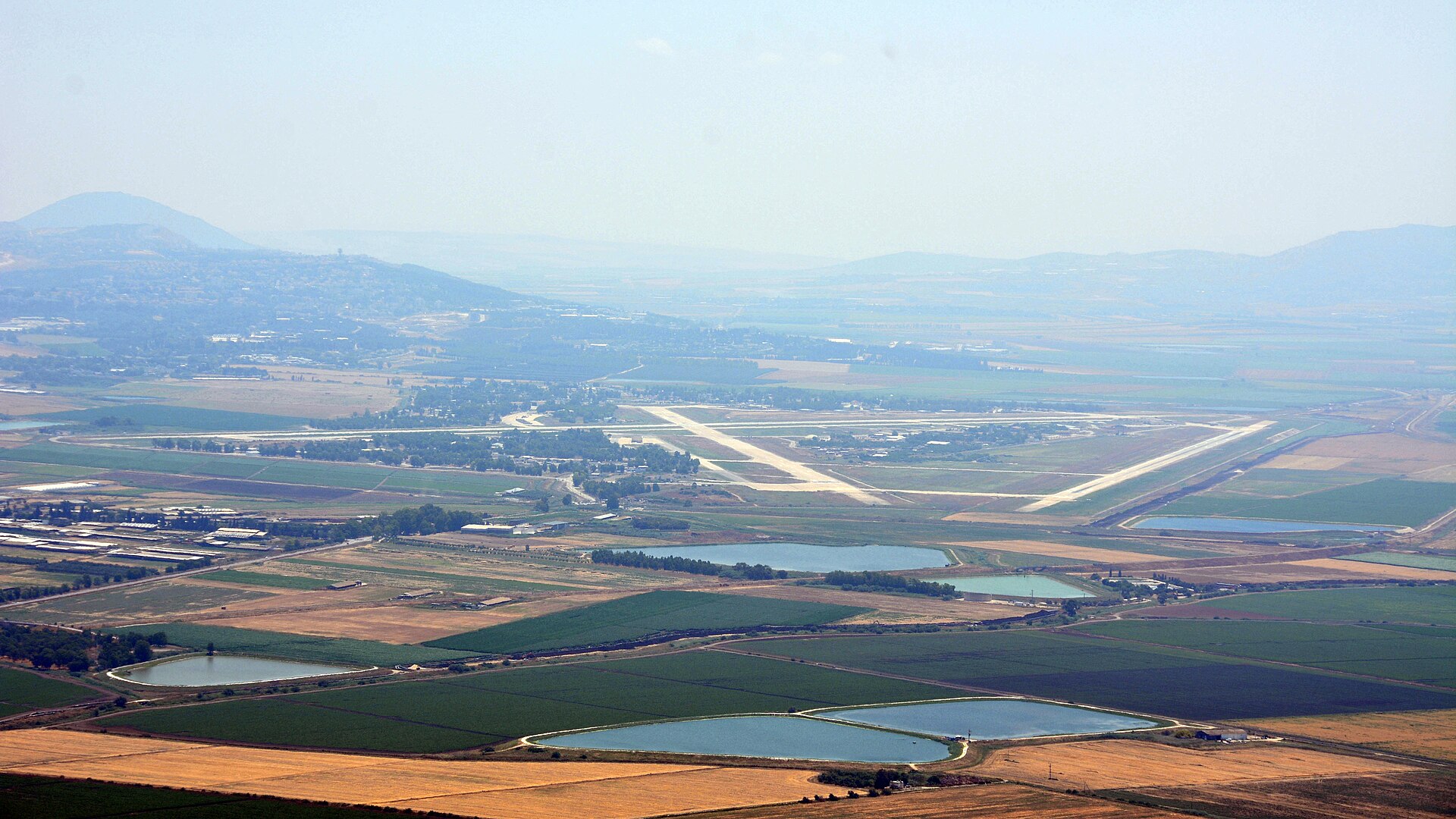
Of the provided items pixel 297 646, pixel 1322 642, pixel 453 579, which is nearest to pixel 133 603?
pixel 297 646

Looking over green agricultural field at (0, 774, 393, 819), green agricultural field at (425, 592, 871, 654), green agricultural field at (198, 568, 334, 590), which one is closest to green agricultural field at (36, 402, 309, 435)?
green agricultural field at (198, 568, 334, 590)

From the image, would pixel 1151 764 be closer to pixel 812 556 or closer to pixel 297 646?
pixel 297 646

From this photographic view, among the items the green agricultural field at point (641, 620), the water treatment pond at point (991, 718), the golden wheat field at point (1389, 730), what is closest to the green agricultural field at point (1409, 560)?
the golden wheat field at point (1389, 730)

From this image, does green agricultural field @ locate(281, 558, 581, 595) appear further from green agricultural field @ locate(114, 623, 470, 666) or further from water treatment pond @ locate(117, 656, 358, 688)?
water treatment pond @ locate(117, 656, 358, 688)

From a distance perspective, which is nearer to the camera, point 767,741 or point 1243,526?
point 767,741

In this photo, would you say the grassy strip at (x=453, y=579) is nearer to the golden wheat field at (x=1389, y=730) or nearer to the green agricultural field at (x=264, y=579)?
the green agricultural field at (x=264, y=579)
